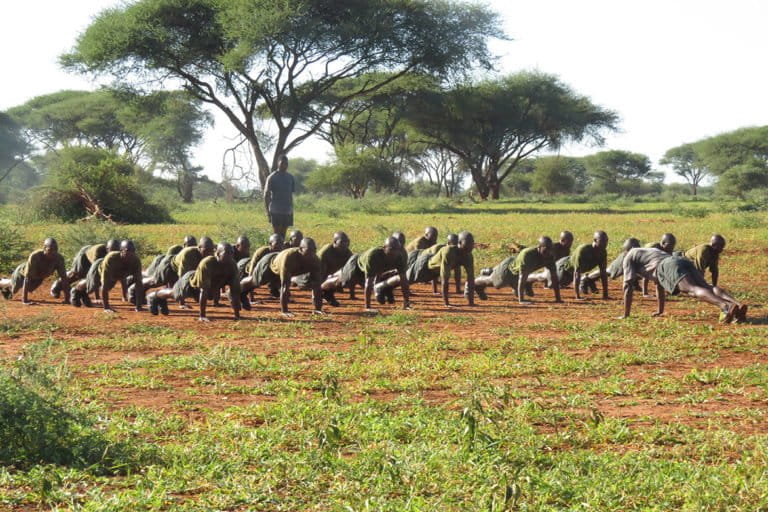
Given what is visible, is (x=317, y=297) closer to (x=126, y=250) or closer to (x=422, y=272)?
(x=422, y=272)

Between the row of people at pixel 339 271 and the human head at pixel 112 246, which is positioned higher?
the human head at pixel 112 246

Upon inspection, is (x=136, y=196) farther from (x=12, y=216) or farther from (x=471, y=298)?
(x=471, y=298)

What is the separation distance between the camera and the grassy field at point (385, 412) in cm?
461

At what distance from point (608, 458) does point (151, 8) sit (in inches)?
1042

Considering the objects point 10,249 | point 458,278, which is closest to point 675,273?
point 458,278

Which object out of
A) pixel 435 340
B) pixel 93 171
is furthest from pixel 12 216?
pixel 435 340

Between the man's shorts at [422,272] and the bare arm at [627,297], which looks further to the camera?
the man's shorts at [422,272]

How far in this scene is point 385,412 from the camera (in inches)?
245

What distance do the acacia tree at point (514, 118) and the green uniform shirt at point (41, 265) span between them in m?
32.1

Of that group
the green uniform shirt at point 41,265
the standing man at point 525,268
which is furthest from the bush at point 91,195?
the standing man at point 525,268

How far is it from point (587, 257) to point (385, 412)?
7.80 m

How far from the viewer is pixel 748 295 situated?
13.2 meters

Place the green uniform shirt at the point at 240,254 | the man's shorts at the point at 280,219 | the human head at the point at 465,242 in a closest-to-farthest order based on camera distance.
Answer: the human head at the point at 465,242 < the green uniform shirt at the point at 240,254 < the man's shorts at the point at 280,219

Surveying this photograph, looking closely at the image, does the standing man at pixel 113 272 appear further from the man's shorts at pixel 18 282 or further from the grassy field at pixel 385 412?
the man's shorts at pixel 18 282
